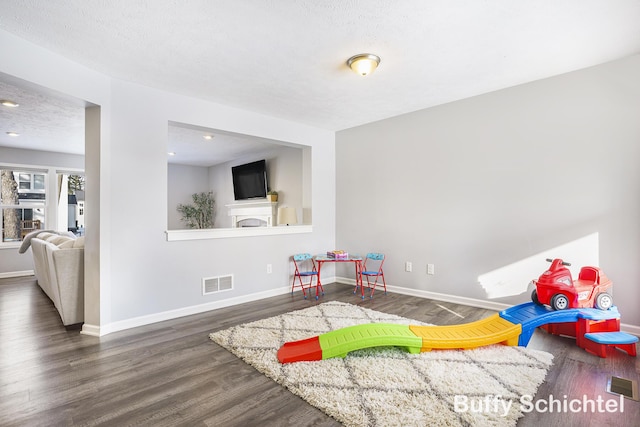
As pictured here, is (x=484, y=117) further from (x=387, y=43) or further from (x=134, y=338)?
(x=134, y=338)

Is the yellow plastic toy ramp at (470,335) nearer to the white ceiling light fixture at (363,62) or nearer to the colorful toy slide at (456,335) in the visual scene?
the colorful toy slide at (456,335)

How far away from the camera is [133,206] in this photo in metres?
3.19

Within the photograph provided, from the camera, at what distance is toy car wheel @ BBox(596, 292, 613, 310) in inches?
104

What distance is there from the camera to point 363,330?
97.4 inches

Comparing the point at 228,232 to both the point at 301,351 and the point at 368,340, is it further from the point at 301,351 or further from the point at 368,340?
the point at 368,340

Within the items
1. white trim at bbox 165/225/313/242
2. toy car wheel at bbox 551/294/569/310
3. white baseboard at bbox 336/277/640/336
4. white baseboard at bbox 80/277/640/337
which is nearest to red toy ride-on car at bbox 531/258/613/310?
toy car wheel at bbox 551/294/569/310

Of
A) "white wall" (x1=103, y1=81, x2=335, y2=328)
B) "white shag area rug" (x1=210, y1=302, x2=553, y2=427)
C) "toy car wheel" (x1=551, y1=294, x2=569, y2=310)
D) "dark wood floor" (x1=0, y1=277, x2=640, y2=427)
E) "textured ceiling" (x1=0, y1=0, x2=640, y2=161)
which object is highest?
"textured ceiling" (x1=0, y1=0, x2=640, y2=161)

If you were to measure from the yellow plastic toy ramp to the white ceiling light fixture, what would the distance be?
223 centimetres

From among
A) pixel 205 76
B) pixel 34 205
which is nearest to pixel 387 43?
pixel 205 76

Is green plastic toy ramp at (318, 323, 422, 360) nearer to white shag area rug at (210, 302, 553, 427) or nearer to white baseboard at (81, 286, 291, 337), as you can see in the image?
white shag area rug at (210, 302, 553, 427)

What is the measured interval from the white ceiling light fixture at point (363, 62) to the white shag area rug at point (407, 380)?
238 cm

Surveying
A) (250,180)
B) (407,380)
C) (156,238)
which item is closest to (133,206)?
(156,238)

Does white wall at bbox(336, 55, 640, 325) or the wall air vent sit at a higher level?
white wall at bbox(336, 55, 640, 325)

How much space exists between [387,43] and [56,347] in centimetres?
373
